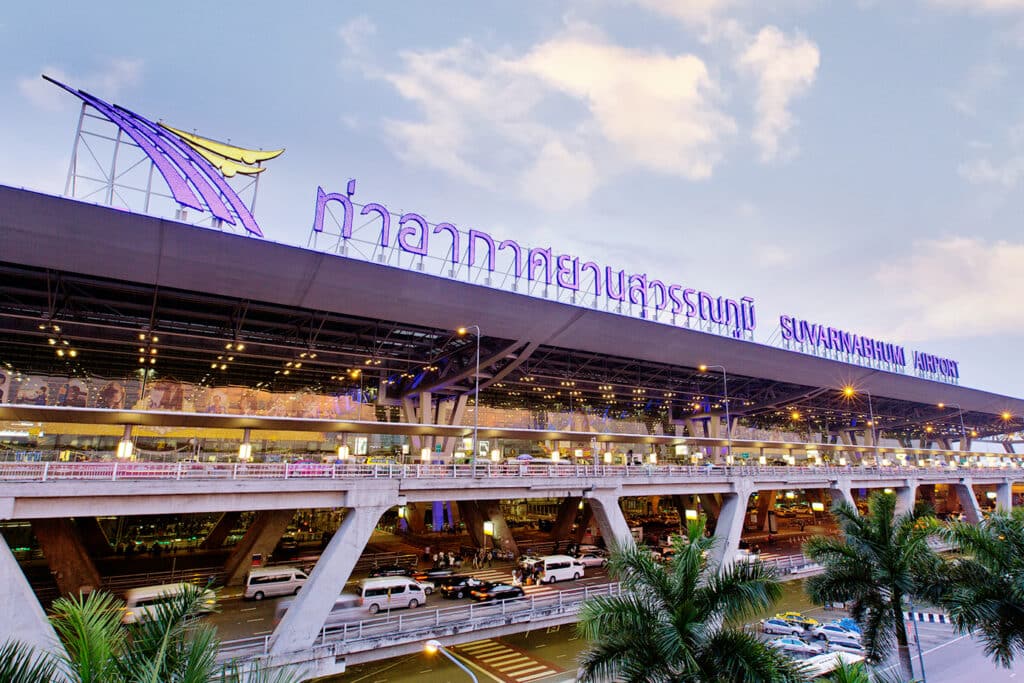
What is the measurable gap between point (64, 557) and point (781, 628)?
43.8 meters

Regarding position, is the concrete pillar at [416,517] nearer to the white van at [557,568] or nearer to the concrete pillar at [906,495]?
the white van at [557,568]

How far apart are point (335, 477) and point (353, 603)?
7.73 m

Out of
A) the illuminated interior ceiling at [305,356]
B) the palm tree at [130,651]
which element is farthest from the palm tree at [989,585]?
the illuminated interior ceiling at [305,356]

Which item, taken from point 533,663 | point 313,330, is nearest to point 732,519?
point 533,663

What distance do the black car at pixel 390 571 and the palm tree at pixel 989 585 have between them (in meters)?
28.4

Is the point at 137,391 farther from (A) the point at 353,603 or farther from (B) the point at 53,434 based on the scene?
(A) the point at 353,603

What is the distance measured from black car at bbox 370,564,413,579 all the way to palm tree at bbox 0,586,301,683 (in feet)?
93.5

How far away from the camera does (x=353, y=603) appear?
2844cm

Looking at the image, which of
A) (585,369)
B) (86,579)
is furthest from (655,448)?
(86,579)

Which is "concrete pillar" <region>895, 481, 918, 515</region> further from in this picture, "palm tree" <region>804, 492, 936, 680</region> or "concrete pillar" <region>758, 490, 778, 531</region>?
"palm tree" <region>804, 492, 936, 680</region>

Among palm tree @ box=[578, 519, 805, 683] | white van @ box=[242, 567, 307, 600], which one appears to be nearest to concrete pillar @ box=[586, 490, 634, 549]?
white van @ box=[242, 567, 307, 600]

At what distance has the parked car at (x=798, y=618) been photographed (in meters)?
36.2

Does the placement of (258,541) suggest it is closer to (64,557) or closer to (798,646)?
(64,557)

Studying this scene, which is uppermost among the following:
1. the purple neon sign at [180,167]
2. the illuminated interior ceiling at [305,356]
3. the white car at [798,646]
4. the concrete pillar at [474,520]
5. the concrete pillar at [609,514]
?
the purple neon sign at [180,167]
